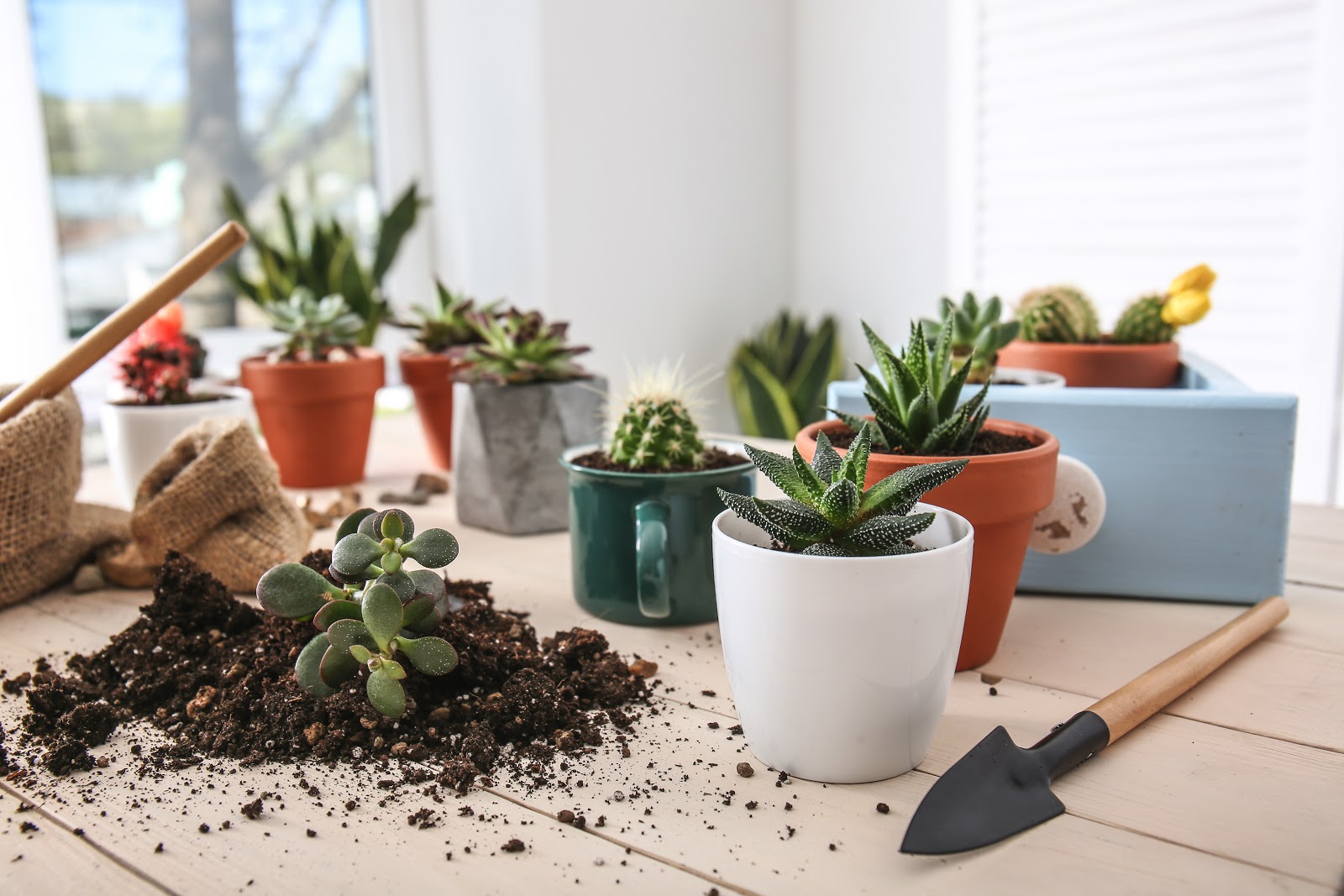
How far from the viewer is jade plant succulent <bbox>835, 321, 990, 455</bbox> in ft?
2.50

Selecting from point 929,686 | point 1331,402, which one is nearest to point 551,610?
point 929,686

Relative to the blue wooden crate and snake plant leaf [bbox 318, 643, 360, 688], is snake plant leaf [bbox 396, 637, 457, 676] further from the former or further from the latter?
the blue wooden crate

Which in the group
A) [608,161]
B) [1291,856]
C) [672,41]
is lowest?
[1291,856]

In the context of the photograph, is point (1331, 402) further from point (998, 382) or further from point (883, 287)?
point (998, 382)

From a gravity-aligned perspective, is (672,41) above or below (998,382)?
above

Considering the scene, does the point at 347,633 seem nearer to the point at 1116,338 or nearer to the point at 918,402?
the point at 918,402

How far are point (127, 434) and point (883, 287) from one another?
179cm

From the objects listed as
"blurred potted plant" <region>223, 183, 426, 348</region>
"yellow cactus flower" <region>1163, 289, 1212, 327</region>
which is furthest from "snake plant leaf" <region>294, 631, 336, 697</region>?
"blurred potted plant" <region>223, 183, 426, 348</region>

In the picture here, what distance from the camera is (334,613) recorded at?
652 millimetres

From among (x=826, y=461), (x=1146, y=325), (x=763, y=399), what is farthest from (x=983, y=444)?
(x=763, y=399)

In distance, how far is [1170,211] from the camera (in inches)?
81.4

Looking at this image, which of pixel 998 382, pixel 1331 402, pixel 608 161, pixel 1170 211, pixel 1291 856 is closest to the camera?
pixel 1291 856

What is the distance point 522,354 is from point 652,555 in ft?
1.25

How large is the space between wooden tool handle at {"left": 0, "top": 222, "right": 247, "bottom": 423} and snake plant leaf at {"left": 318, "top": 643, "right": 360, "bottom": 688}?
43 centimetres
